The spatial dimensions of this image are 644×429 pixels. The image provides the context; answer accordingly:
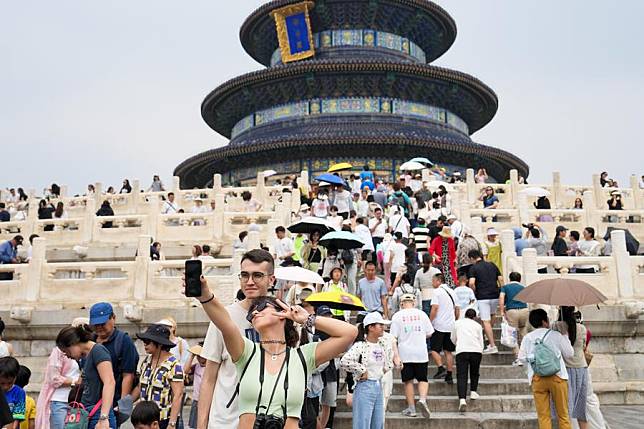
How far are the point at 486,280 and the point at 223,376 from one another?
7.32 metres

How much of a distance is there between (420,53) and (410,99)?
20.6 ft

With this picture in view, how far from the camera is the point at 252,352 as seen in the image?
12.3 feet

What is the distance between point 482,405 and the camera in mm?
8906

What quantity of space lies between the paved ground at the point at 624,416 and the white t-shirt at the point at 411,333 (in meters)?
2.68

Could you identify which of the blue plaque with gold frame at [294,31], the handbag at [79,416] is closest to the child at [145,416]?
the handbag at [79,416]

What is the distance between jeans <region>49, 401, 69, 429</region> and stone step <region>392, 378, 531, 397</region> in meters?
4.81

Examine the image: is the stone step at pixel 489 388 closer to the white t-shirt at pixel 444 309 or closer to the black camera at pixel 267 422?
the white t-shirt at pixel 444 309

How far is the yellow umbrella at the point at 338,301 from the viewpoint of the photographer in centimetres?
735

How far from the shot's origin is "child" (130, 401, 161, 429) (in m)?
5.03

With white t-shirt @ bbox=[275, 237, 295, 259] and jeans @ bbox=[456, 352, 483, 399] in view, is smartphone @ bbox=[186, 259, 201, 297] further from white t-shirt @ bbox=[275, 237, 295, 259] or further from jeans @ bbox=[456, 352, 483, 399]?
white t-shirt @ bbox=[275, 237, 295, 259]

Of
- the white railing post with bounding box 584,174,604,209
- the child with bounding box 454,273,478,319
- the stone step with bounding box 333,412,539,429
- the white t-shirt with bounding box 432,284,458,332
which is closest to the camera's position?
the stone step with bounding box 333,412,539,429

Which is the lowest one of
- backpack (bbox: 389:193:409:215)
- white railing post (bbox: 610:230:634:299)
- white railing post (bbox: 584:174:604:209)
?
white railing post (bbox: 610:230:634:299)

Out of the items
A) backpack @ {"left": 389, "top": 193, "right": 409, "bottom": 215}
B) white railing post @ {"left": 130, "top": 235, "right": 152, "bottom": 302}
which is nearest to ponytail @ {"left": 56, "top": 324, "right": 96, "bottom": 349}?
white railing post @ {"left": 130, "top": 235, "right": 152, "bottom": 302}

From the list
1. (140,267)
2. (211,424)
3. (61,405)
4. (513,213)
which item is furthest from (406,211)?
(211,424)
